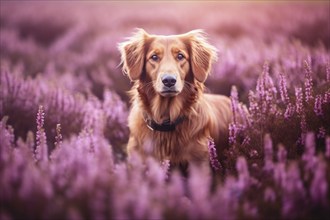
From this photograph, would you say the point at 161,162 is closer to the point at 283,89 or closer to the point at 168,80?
the point at 168,80

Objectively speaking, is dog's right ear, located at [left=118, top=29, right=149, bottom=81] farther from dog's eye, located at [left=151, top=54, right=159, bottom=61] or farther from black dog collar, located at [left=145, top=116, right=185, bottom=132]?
black dog collar, located at [left=145, top=116, right=185, bottom=132]

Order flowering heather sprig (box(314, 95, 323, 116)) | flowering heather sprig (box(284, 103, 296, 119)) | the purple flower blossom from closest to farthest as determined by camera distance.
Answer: the purple flower blossom → flowering heather sprig (box(314, 95, 323, 116)) → flowering heather sprig (box(284, 103, 296, 119))

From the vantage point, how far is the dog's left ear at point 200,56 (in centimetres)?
412

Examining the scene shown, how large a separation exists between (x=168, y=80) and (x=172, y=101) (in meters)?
0.41

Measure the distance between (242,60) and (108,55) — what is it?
3.15m

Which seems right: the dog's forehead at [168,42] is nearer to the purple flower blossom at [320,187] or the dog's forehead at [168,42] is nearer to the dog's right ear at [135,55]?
the dog's right ear at [135,55]

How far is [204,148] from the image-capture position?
12.8ft

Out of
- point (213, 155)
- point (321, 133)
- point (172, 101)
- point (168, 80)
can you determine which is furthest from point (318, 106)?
point (172, 101)

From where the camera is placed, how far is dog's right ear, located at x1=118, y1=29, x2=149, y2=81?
4176 millimetres

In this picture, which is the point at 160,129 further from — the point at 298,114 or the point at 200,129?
the point at 298,114

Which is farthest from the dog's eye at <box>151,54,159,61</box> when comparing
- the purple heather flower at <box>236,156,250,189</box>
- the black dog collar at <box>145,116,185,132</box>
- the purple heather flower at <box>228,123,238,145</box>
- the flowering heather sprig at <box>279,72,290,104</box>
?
the purple heather flower at <box>236,156,250,189</box>

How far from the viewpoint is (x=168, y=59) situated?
3.92m

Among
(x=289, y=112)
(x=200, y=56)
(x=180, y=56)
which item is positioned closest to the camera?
(x=289, y=112)

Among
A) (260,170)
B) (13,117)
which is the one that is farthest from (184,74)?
(13,117)
